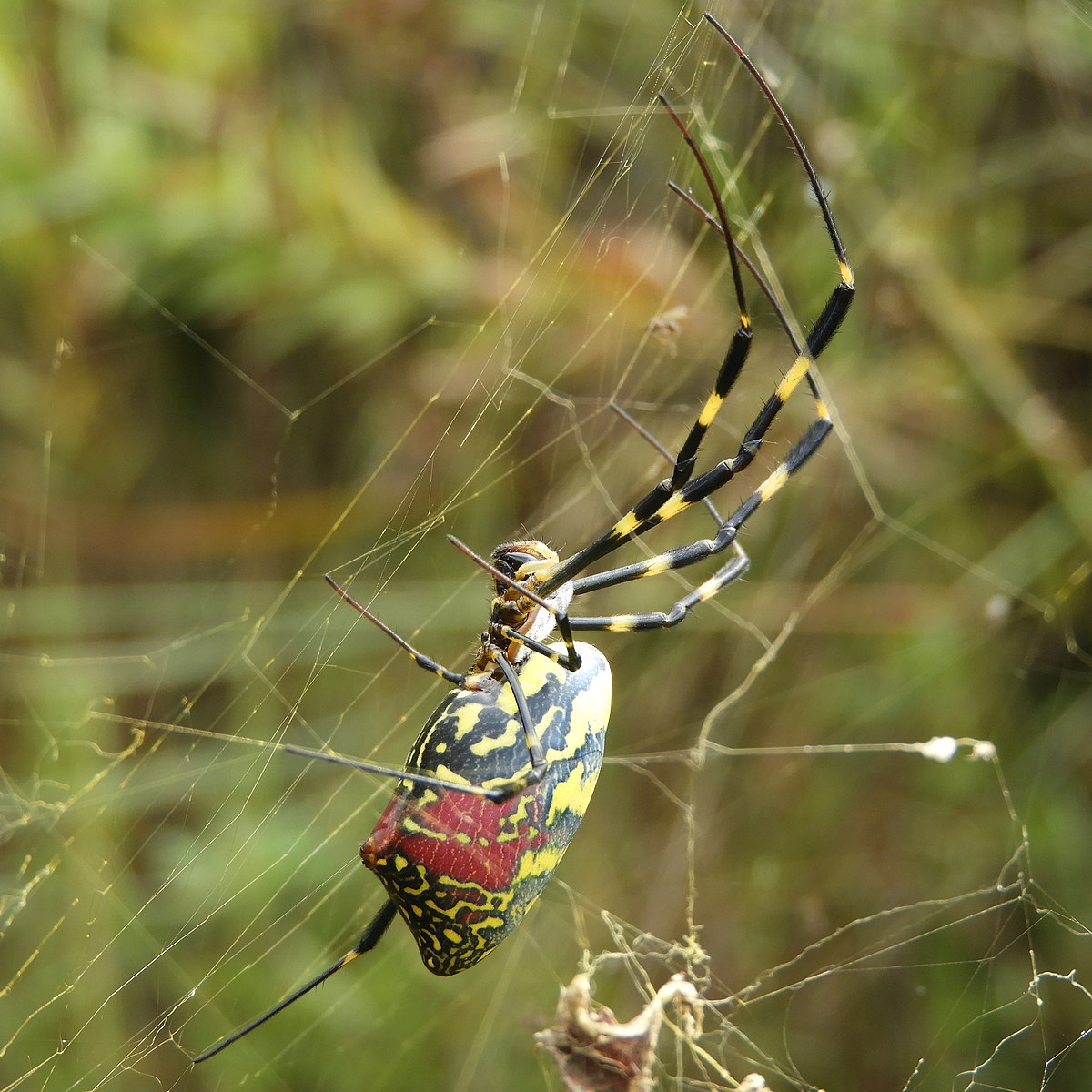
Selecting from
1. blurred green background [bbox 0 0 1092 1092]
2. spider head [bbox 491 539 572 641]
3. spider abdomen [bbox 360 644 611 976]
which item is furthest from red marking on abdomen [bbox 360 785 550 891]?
blurred green background [bbox 0 0 1092 1092]

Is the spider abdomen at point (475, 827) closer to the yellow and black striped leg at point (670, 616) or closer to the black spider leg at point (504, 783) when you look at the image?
the black spider leg at point (504, 783)

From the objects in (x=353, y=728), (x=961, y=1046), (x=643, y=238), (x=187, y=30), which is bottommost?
(x=353, y=728)

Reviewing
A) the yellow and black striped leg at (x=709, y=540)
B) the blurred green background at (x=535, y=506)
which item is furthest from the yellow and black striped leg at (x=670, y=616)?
the blurred green background at (x=535, y=506)

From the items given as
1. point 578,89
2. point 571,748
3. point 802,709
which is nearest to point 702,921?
point 802,709

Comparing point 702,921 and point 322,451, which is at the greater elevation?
point 322,451

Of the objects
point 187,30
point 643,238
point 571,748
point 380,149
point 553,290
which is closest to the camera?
point 571,748

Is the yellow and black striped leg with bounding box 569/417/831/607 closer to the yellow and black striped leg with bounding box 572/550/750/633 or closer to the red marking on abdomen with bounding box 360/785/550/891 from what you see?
the yellow and black striped leg with bounding box 572/550/750/633

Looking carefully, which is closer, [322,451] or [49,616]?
[49,616]

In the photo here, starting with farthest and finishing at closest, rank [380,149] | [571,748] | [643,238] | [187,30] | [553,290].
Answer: [380,149] < [187,30] < [643,238] < [553,290] < [571,748]

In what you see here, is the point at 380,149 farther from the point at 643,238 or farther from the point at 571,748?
the point at 571,748
